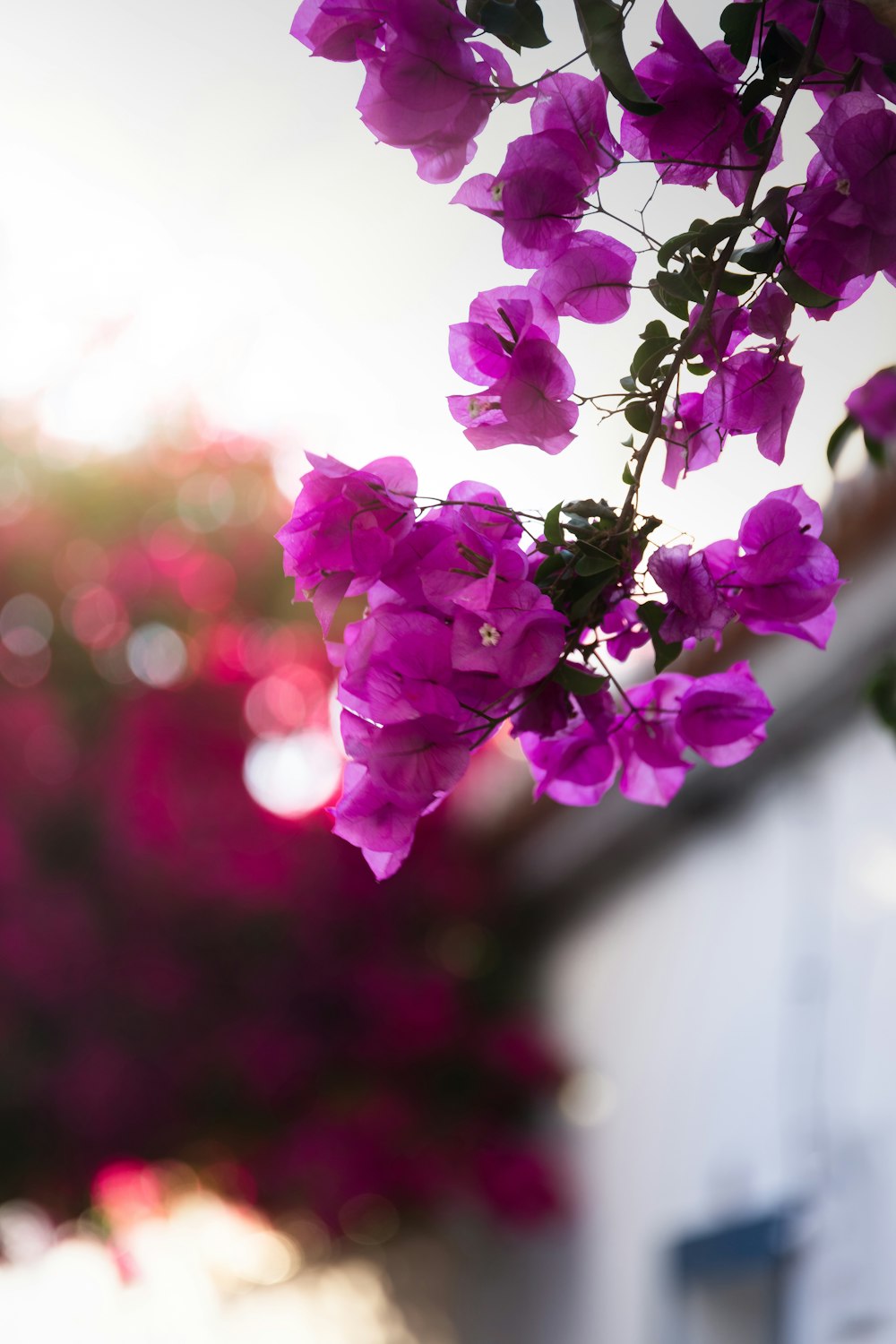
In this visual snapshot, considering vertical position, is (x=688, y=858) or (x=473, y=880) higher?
(x=473, y=880)

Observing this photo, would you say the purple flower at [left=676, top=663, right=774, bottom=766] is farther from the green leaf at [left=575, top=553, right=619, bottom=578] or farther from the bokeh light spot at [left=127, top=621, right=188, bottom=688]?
the bokeh light spot at [left=127, top=621, right=188, bottom=688]

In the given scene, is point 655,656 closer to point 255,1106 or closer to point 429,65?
point 429,65

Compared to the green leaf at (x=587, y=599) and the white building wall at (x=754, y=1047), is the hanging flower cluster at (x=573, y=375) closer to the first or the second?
the green leaf at (x=587, y=599)

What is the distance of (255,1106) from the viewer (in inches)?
117

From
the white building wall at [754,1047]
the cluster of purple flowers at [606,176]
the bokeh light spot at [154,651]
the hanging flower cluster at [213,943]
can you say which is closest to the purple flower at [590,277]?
the cluster of purple flowers at [606,176]

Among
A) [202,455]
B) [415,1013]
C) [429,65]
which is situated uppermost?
[202,455]

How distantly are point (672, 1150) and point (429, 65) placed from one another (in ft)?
8.30

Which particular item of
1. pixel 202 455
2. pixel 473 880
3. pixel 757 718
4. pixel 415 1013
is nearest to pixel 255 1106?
pixel 415 1013

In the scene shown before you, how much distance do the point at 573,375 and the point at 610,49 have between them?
0.11m

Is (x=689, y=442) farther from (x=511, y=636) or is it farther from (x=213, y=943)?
(x=213, y=943)

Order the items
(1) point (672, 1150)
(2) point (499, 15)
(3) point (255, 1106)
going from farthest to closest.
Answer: (3) point (255, 1106), (1) point (672, 1150), (2) point (499, 15)

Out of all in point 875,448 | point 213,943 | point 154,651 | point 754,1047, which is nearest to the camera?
point 875,448

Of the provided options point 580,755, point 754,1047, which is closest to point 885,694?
point 580,755

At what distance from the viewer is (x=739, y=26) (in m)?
0.50
